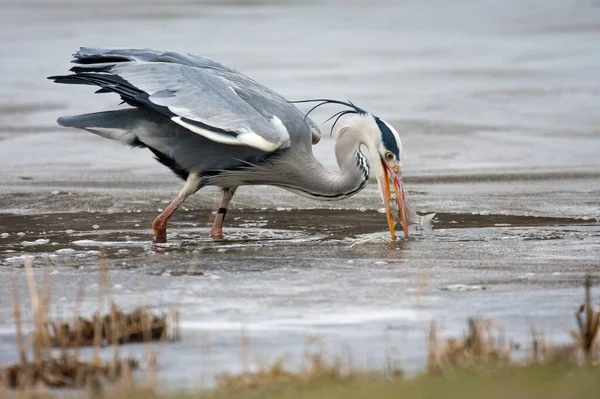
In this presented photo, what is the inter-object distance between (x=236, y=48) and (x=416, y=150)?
7.36 meters

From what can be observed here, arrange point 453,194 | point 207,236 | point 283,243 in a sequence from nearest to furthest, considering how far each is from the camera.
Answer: point 283,243 → point 207,236 → point 453,194

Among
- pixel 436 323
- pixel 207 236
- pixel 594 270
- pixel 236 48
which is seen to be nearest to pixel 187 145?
pixel 207 236

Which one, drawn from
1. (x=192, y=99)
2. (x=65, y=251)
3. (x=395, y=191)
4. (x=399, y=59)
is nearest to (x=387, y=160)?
(x=395, y=191)

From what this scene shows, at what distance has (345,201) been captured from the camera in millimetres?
11719

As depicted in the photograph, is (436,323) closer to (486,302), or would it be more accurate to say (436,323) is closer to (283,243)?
(486,302)

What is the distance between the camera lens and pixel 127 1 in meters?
28.9

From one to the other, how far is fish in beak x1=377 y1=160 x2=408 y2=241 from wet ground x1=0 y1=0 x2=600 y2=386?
0.16m

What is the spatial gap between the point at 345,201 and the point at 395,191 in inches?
80.8

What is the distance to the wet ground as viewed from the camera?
20.6ft

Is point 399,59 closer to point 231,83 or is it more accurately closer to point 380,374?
point 231,83

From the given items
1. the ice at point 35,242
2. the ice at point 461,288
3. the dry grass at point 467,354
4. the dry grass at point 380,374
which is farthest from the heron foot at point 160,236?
the dry grass at point 467,354

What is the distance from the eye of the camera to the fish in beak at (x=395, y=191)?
9.44 meters

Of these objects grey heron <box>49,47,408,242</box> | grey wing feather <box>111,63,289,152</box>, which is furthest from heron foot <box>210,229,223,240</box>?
grey wing feather <box>111,63,289,152</box>

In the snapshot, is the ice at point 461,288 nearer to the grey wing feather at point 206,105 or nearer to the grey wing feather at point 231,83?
the grey wing feather at point 206,105
